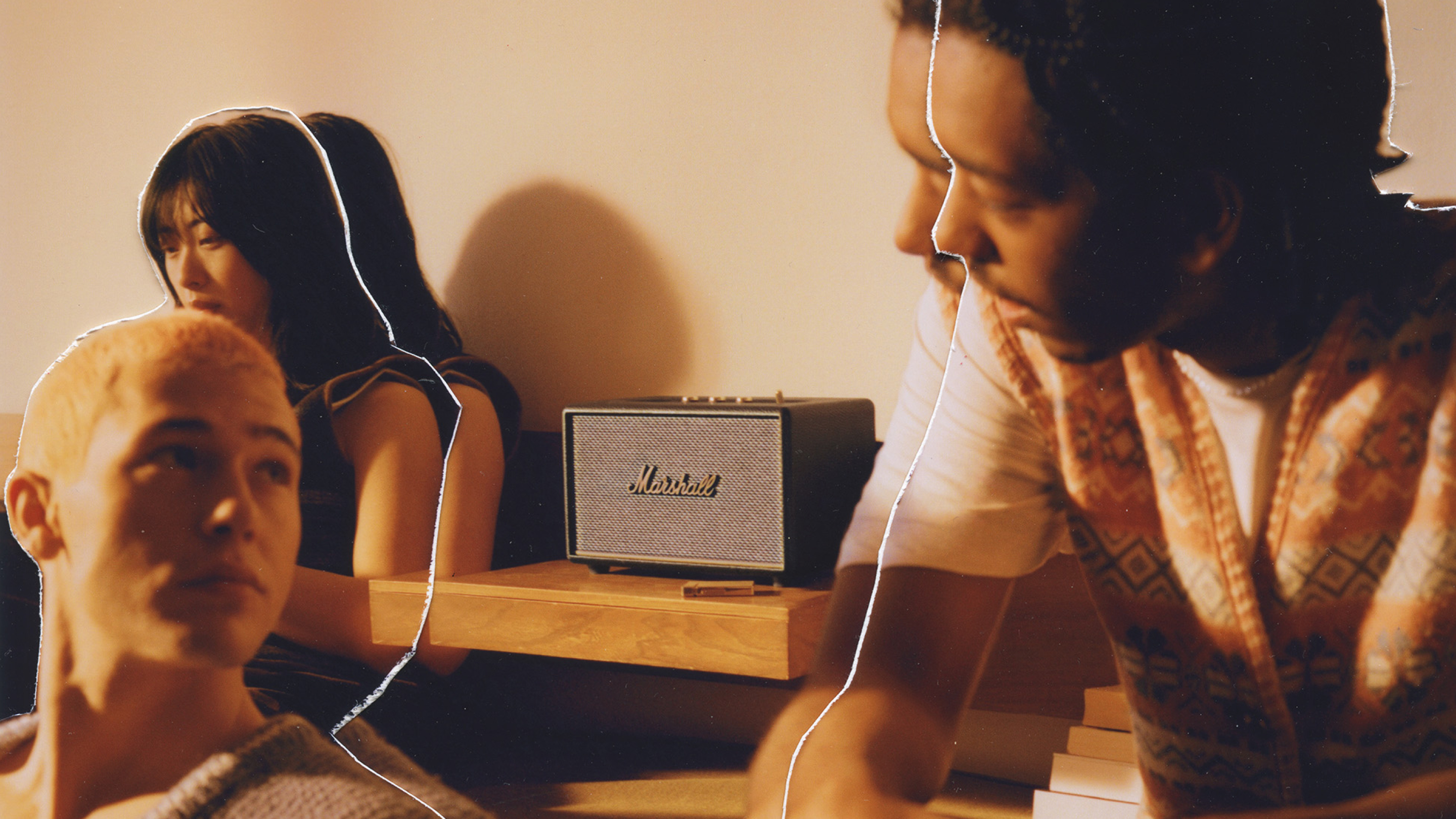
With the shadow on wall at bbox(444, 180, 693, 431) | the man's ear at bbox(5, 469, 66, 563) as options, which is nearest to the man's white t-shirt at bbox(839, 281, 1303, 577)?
the shadow on wall at bbox(444, 180, 693, 431)

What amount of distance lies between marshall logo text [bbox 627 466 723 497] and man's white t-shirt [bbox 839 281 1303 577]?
0.09 m

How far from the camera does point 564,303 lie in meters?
Result: 0.47

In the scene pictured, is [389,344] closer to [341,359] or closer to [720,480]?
[341,359]

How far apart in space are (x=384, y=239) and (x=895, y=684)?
0.30 metres

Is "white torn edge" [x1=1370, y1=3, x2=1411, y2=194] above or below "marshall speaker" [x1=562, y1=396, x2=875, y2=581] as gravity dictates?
above

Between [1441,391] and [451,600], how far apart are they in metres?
0.40

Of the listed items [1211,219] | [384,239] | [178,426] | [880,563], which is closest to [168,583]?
[178,426]

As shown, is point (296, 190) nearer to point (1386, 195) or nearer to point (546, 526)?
point (546, 526)

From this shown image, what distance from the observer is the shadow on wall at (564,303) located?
18.5 inches

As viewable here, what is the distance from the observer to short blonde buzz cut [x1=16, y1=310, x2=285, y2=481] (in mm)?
451

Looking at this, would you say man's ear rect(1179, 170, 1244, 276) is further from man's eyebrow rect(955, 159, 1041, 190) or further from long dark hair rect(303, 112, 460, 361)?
long dark hair rect(303, 112, 460, 361)

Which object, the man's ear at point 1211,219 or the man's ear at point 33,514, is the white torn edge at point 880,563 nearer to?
the man's ear at point 1211,219

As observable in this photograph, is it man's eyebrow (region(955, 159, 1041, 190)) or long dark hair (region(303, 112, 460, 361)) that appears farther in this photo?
long dark hair (region(303, 112, 460, 361))

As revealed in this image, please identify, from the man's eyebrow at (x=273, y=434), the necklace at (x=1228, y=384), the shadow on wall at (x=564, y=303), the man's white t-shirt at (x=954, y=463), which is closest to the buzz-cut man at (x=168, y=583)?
the man's eyebrow at (x=273, y=434)
